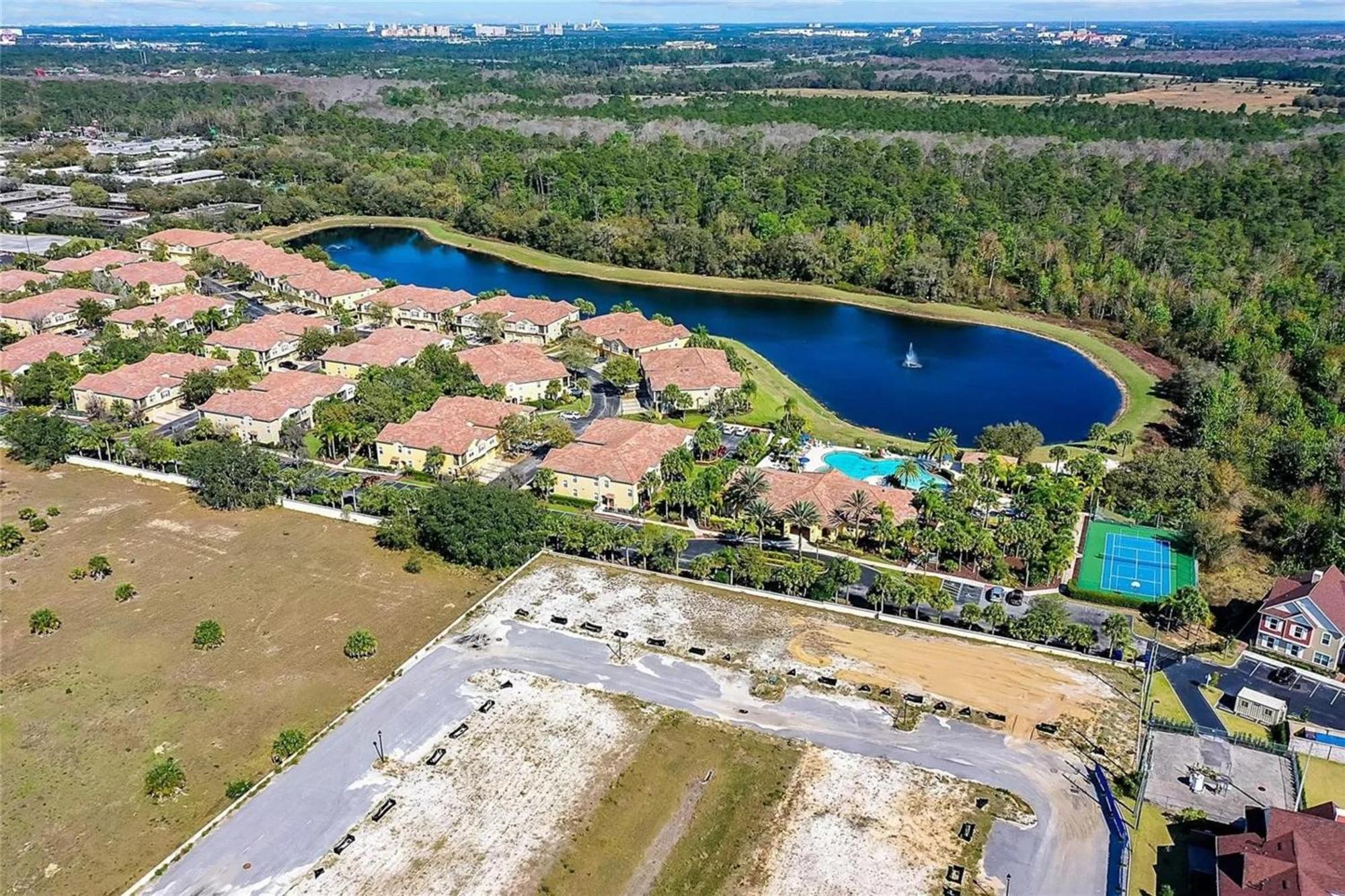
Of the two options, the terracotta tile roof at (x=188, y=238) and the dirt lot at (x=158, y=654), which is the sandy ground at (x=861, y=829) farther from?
the terracotta tile roof at (x=188, y=238)

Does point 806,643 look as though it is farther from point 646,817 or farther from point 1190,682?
point 1190,682

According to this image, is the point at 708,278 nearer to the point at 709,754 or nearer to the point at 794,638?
the point at 794,638

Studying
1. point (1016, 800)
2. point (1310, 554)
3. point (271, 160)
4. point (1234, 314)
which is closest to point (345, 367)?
point (1016, 800)

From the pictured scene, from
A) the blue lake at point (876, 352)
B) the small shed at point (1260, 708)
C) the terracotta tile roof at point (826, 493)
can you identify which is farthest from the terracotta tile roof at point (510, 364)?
the small shed at point (1260, 708)

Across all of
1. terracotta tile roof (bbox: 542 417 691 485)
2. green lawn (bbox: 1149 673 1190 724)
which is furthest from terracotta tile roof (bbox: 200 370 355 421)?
green lawn (bbox: 1149 673 1190 724)

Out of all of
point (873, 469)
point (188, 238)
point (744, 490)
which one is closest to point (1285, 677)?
point (873, 469)
